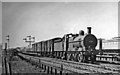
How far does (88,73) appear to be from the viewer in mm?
10398

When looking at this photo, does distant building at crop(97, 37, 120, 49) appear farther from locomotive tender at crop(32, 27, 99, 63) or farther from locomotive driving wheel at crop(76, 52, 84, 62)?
locomotive driving wheel at crop(76, 52, 84, 62)

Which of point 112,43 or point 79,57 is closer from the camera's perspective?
point 79,57

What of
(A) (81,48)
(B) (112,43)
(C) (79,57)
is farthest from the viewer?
(B) (112,43)

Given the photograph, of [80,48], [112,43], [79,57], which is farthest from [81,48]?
[112,43]

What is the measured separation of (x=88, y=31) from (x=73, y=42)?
93.4 inches

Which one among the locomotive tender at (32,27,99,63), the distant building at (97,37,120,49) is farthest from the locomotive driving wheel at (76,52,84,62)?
the distant building at (97,37,120,49)

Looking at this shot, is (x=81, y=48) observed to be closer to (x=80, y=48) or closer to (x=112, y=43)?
(x=80, y=48)

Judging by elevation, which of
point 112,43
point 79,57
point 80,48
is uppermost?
point 112,43

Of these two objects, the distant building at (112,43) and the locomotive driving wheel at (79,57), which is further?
the distant building at (112,43)

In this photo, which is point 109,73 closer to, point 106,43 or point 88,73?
point 88,73

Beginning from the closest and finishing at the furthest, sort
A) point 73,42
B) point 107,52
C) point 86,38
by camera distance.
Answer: point 86,38 < point 73,42 < point 107,52

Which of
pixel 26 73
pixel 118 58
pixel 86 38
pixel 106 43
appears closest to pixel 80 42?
pixel 86 38

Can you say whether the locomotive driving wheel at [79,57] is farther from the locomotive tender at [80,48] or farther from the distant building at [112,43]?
the distant building at [112,43]

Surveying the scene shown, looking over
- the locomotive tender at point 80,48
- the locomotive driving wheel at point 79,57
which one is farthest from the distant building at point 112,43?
the locomotive driving wheel at point 79,57
